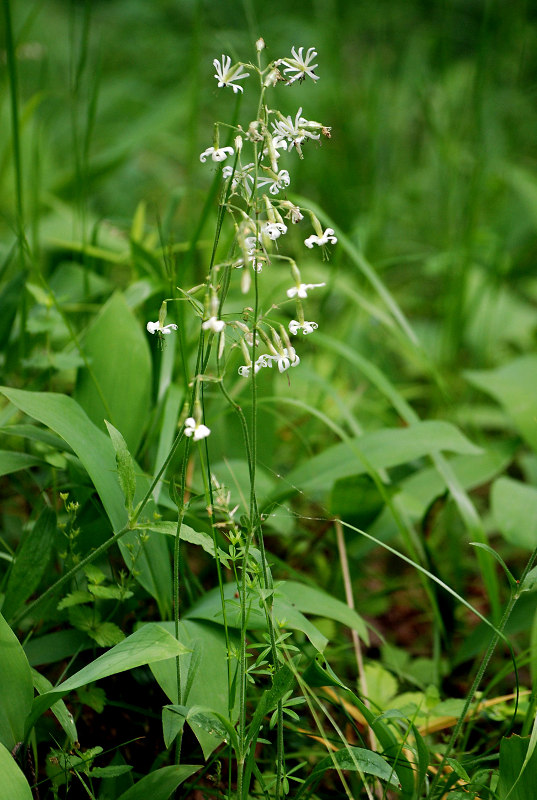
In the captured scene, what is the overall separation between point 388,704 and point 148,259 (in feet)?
3.51

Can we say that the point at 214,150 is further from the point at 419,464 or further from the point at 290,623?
the point at 419,464

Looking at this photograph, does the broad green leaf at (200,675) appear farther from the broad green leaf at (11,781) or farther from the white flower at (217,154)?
the white flower at (217,154)

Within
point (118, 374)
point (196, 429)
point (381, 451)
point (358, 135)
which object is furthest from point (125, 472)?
point (358, 135)

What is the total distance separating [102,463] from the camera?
1022 mm

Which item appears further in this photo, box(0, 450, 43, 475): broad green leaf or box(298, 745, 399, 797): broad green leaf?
box(0, 450, 43, 475): broad green leaf

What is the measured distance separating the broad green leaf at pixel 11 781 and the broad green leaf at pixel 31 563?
27 centimetres

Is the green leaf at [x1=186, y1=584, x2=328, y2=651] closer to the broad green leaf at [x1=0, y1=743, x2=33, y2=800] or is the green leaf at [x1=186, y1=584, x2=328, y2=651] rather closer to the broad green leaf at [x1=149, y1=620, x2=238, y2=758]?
the broad green leaf at [x1=149, y1=620, x2=238, y2=758]

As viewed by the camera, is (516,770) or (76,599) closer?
(516,770)

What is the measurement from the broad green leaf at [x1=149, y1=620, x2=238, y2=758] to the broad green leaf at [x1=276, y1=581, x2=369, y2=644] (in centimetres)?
13

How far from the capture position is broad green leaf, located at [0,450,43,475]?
109 cm

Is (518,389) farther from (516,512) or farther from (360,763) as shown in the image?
(360,763)

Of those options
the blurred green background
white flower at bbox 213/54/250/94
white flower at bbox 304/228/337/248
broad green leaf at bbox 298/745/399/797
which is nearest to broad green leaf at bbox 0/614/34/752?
broad green leaf at bbox 298/745/399/797

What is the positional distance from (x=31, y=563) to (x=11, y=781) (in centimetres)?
33

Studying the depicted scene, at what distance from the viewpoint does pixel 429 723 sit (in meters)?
1.12
